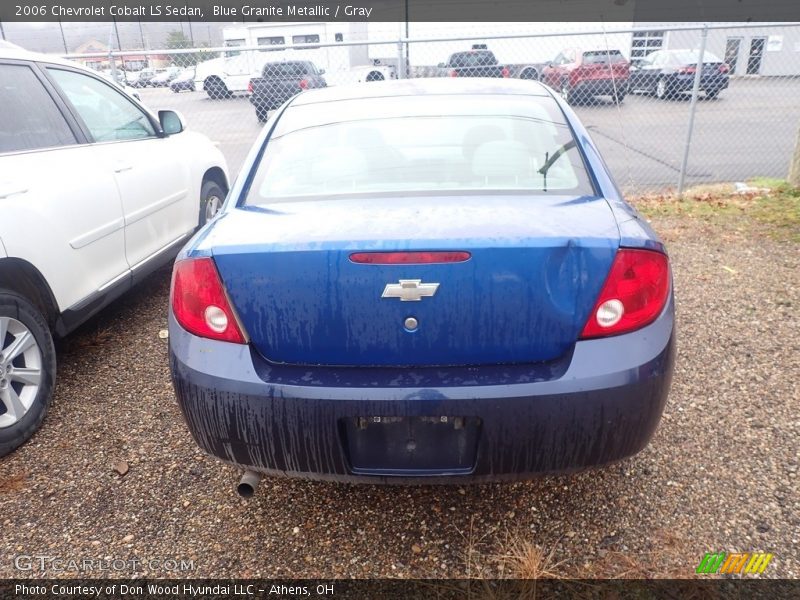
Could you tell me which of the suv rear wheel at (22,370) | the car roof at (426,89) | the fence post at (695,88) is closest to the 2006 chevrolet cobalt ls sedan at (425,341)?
the car roof at (426,89)

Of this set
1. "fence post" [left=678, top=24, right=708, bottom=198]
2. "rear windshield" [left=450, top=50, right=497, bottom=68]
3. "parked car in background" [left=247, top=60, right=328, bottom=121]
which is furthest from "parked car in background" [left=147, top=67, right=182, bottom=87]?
"fence post" [left=678, top=24, right=708, bottom=198]

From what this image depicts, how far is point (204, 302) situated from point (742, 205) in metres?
6.25

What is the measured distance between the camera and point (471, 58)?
11180mm

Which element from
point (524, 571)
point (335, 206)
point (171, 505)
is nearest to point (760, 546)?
point (524, 571)

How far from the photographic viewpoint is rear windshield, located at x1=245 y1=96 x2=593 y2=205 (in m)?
2.21

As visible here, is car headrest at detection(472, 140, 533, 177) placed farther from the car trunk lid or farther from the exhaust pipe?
the exhaust pipe

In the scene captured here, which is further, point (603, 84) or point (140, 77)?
point (140, 77)

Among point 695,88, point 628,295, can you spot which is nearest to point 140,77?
point 695,88

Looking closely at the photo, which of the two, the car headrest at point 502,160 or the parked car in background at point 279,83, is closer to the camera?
the car headrest at point 502,160

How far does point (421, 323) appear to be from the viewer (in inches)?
67.4

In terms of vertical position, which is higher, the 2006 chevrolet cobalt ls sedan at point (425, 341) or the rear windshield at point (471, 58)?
the rear windshield at point (471, 58)

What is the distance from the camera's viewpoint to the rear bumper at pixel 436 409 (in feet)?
5.57

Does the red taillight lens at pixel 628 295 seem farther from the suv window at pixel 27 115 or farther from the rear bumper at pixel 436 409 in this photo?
the suv window at pixel 27 115

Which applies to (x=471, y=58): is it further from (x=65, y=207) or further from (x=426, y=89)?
(x=65, y=207)
